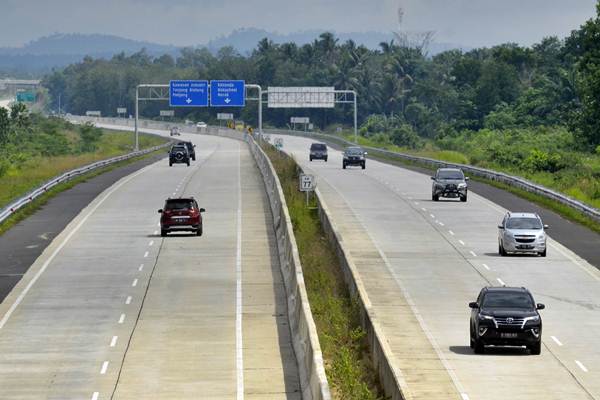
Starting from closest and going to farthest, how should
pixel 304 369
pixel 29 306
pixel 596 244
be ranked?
1. pixel 304 369
2. pixel 29 306
3. pixel 596 244

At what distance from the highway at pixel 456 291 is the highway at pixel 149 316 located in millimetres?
2935

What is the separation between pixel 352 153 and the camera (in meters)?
109

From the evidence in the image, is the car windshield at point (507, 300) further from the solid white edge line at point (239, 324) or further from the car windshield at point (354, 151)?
the car windshield at point (354, 151)

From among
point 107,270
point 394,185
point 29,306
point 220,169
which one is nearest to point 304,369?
point 29,306

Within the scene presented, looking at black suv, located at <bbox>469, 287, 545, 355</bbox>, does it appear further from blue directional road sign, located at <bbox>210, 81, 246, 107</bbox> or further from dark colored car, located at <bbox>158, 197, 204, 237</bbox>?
blue directional road sign, located at <bbox>210, 81, 246, 107</bbox>

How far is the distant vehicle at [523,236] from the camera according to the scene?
165ft

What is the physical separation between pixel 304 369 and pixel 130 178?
67.6 meters

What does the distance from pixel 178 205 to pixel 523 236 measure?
13.2m

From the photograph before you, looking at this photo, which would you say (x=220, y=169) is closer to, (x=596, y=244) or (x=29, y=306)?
(x=596, y=244)

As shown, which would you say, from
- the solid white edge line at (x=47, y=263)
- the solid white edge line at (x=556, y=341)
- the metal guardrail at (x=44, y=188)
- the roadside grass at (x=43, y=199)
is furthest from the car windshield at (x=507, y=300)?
the metal guardrail at (x=44, y=188)

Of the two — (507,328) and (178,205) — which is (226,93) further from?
(507,328)

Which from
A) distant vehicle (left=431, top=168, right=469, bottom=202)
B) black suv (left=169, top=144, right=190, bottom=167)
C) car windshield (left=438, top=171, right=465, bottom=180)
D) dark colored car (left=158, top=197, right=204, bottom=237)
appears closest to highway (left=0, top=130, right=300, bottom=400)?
dark colored car (left=158, top=197, right=204, bottom=237)

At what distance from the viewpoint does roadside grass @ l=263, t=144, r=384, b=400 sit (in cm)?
2488

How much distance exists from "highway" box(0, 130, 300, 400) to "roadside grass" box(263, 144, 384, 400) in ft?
2.89
